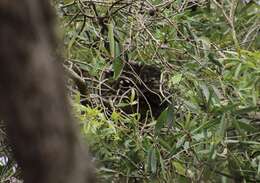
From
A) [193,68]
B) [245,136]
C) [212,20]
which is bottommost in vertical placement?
[245,136]

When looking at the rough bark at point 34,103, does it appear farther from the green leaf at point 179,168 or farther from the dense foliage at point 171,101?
the green leaf at point 179,168

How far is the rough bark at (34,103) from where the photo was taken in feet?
0.99

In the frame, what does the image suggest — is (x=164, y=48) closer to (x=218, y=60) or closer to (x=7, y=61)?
(x=218, y=60)

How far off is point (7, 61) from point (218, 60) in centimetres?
142

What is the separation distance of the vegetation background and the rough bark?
111cm

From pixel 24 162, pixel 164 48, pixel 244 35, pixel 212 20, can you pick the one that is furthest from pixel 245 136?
pixel 24 162

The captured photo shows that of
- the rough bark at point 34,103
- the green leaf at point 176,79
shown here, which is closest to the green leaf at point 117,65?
the green leaf at point 176,79

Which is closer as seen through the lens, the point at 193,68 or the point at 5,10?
the point at 5,10

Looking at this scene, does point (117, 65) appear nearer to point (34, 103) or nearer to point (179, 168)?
point (179, 168)

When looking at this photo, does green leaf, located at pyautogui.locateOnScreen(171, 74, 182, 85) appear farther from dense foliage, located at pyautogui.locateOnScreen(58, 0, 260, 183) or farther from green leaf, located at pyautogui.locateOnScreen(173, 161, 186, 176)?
green leaf, located at pyautogui.locateOnScreen(173, 161, 186, 176)

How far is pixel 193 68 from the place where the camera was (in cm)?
171

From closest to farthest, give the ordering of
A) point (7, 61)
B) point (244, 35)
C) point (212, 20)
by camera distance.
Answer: point (7, 61), point (244, 35), point (212, 20)

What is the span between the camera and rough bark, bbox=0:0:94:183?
0.99 ft

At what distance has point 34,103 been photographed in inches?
12.2
